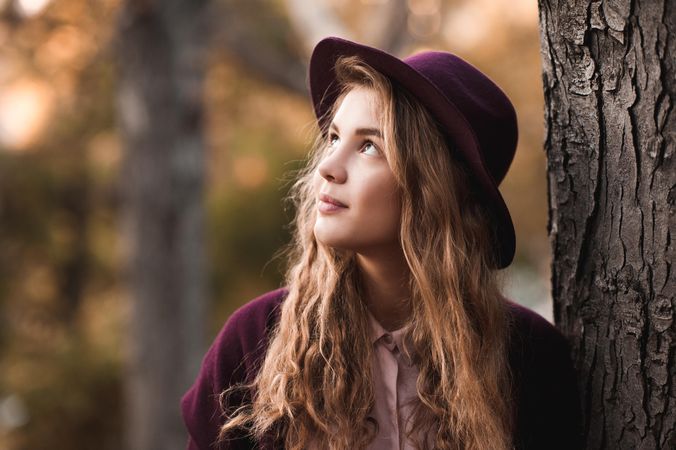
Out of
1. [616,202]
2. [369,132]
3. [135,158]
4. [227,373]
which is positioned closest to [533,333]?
[616,202]

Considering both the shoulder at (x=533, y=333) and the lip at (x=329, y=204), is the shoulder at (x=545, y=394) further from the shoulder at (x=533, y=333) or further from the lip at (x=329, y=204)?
Result: the lip at (x=329, y=204)

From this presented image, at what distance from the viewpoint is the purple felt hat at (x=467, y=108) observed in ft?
5.82

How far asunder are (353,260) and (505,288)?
39cm

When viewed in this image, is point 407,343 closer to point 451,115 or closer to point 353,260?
point 353,260

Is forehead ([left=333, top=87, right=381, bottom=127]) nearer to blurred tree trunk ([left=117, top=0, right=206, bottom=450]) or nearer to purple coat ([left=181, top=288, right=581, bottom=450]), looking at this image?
purple coat ([left=181, top=288, right=581, bottom=450])

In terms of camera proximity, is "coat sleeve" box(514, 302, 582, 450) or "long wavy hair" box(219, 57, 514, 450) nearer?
"long wavy hair" box(219, 57, 514, 450)

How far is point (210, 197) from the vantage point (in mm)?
11055

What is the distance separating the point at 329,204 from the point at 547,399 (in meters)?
0.72

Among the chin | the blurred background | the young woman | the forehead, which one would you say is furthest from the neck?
the blurred background

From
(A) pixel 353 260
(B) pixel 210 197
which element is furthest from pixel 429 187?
(B) pixel 210 197

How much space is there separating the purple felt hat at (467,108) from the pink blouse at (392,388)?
34cm

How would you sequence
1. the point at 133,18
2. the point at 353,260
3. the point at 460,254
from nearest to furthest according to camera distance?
1. the point at 460,254
2. the point at 353,260
3. the point at 133,18

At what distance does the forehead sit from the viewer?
6.01ft

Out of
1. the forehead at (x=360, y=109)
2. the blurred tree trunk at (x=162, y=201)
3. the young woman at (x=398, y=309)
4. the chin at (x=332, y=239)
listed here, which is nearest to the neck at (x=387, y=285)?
the young woman at (x=398, y=309)
